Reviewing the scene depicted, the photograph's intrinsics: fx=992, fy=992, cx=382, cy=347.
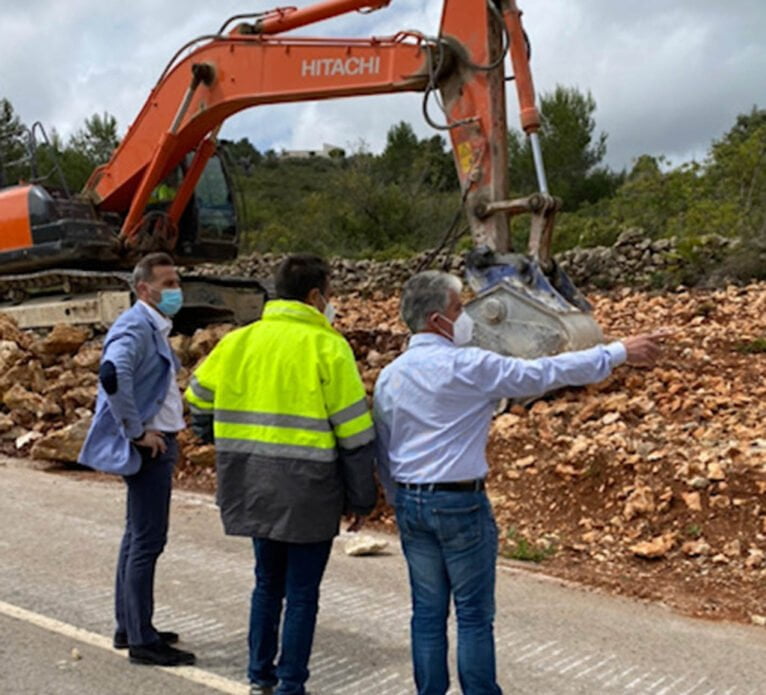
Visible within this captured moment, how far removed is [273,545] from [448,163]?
3852cm

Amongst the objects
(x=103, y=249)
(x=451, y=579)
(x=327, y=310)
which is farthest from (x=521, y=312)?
(x=103, y=249)

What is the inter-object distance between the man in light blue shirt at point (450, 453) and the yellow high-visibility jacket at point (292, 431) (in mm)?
190

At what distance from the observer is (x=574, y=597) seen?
18.3 ft

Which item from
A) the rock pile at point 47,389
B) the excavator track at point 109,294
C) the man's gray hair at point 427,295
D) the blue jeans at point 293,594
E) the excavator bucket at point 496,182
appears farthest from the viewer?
the excavator track at point 109,294

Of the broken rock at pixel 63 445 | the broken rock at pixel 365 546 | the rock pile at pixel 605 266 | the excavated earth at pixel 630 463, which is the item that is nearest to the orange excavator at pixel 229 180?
the excavated earth at pixel 630 463

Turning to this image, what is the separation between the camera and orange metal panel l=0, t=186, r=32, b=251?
12766 mm

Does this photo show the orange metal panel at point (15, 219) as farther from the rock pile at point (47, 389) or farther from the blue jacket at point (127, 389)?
the blue jacket at point (127, 389)

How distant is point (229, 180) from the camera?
13398 millimetres

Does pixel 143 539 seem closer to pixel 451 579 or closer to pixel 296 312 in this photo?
pixel 296 312

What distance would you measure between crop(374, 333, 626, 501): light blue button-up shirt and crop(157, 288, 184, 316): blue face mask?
155 centimetres

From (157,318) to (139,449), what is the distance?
24.6 inches

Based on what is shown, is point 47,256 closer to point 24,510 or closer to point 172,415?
point 24,510

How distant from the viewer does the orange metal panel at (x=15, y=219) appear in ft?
41.9

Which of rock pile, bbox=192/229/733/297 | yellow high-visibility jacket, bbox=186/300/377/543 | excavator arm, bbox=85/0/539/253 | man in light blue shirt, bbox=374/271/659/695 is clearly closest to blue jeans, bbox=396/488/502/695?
man in light blue shirt, bbox=374/271/659/695
